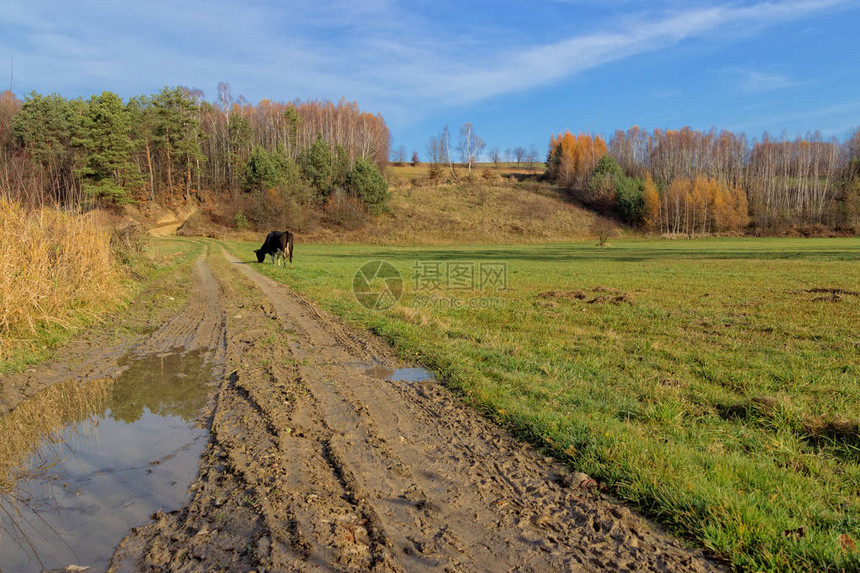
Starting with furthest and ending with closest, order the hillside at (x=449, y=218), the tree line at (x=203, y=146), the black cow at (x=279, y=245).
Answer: the hillside at (x=449, y=218) → the tree line at (x=203, y=146) → the black cow at (x=279, y=245)

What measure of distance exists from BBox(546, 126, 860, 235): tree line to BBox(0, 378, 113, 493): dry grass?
88.5 m

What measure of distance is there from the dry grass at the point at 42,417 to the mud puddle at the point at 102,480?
0.10 meters

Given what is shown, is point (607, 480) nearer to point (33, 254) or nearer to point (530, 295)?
point (33, 254)

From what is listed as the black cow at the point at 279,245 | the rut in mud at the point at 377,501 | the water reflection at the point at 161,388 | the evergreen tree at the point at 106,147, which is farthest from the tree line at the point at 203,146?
the rut in mud at the point at 377,501

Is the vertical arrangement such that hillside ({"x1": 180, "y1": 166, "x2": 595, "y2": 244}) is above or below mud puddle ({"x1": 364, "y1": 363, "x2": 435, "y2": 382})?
above

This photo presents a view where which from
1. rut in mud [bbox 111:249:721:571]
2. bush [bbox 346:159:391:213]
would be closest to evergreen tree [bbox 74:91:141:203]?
bush [bbox 346:159:391:213]

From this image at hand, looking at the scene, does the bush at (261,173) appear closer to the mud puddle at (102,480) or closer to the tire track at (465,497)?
the mud puddle at (102,480)

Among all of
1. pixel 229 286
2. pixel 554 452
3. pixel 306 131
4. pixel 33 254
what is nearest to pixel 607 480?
pixel 554 452

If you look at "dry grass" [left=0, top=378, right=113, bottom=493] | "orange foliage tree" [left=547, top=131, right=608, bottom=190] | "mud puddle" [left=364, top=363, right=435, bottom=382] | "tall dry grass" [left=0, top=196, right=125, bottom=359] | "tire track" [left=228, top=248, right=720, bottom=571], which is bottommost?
"mud puddle" [left=364, top=363, right=435, bottom=382]

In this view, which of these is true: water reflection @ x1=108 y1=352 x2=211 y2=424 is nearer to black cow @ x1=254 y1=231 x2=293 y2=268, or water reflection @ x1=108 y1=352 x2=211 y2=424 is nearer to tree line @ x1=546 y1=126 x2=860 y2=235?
black cow @ x1=254 y1=231 x2=293 y2=268

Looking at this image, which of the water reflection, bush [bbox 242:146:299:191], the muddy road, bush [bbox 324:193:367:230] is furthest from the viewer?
bush [bbox 324:193:367:230]

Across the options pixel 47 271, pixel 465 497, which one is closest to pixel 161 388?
pixel 465 497

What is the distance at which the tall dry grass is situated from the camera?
25.0 feet

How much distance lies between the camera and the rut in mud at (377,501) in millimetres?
2842
